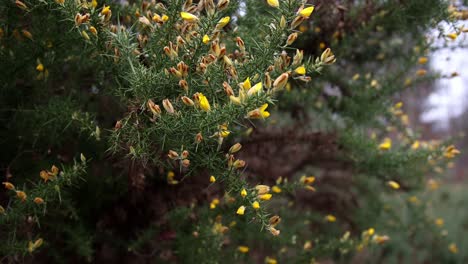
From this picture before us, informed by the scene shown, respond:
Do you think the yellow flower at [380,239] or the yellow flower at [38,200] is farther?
the yellow flower at [380,239]

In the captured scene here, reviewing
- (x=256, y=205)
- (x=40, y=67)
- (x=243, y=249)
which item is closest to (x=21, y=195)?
(x=40, y=67)

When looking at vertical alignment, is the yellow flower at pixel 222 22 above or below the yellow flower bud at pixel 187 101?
above

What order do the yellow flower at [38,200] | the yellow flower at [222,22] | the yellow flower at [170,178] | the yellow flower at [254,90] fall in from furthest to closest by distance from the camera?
the yellow flower at [170,178] < the yellow flower at [38,200] < the yellow flower at [222,22] < the yellow flower at [254,90]

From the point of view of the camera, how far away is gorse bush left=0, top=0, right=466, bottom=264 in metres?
1.68

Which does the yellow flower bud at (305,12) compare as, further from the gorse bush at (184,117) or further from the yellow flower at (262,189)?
the yellow flower at (262,189)

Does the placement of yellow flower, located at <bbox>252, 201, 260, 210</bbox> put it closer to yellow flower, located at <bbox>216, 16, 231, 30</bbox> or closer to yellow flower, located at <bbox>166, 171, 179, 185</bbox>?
yellow flower, located at <bbox>216, 16, 231, 30</bbox>

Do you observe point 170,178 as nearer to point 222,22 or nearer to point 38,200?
point 38,200

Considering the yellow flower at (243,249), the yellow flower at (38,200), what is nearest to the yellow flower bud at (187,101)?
the yellow flower at (38,200)

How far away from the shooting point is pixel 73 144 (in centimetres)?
262

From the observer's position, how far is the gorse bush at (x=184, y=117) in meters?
1.68

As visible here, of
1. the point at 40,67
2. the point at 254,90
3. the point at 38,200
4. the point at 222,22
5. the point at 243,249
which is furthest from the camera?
the point at 243,249

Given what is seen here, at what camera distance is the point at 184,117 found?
1.64 meters

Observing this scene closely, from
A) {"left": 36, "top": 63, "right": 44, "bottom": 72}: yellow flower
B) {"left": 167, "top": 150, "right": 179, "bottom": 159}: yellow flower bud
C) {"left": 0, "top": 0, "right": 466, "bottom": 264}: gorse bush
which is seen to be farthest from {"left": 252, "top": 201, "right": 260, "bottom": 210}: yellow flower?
{"left": 36, "top": 63, "right": 44, "bottom": 72}: yellow flower

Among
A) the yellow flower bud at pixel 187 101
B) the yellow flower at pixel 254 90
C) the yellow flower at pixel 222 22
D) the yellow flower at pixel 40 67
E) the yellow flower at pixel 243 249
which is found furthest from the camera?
the yellow flower at pixel 243 249
